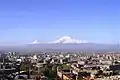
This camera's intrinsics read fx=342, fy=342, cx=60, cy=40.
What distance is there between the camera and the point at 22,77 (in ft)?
48.8

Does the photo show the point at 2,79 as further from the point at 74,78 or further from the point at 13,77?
the point at 74,78

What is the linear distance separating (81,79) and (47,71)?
3.21m

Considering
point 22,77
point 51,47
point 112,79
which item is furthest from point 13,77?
point 51,47

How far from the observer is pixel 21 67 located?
784 inches

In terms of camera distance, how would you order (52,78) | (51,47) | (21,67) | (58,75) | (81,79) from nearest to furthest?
(81,79) < (52,78) < (58,75) < (21,67) < (51,47)

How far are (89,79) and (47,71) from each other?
3.72 m

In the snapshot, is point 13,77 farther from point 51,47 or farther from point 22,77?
point 51,47

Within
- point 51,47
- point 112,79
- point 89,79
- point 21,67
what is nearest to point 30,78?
point 89,79

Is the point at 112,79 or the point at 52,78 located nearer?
the point at 112,79

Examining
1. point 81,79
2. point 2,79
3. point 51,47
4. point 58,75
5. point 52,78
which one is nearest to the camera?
point 2,79

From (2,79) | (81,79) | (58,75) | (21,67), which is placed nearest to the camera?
(2,79)

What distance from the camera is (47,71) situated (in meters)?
17.4

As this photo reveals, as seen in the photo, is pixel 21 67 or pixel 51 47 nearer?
pixel 21 67

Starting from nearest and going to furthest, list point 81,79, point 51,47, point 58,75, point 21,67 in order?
point 81,79
point 58,75
point 21,67
point 51,47
